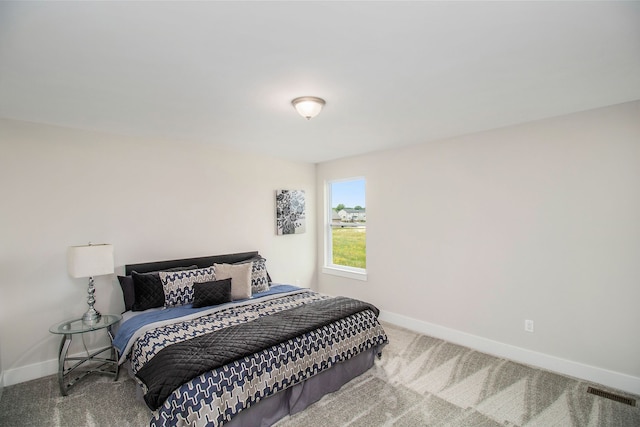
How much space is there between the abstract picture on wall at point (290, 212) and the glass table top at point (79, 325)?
95.9 inches

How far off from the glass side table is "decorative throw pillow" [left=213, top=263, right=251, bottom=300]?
1034 millimetres

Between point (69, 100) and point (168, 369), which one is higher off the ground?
point (69, 100)

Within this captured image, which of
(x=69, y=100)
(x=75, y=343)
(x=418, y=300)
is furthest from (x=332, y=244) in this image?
(x=69, y=100)

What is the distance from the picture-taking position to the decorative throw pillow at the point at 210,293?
3.23m

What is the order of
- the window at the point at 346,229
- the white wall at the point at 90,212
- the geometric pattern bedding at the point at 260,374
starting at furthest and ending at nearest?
1. the window at the point at 346,229
2. the white wall at the point at 90,212
3. the geometric pattern bedding at the point at 260,374

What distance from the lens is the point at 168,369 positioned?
2078 millimetres

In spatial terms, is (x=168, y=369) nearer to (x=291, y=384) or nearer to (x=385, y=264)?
(x=291, y=384)

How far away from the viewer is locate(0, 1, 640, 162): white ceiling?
147cm

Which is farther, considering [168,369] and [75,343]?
[75,343]

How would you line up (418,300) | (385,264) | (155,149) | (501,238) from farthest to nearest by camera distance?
(385,264) < (418,300) < (155,149) < (501,238)

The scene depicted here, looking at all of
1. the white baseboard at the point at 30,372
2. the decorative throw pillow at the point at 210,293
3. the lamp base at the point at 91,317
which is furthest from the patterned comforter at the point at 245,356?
the white baseboard at the point at 30,372

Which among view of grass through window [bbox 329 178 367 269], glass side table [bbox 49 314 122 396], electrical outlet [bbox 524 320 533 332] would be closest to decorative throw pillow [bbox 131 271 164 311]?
glass side table [bbox 49 314 122 396]

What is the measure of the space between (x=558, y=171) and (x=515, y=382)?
1.99 metres

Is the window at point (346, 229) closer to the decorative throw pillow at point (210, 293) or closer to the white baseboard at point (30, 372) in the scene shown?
the decorative throw pillow at point (210, 293)
